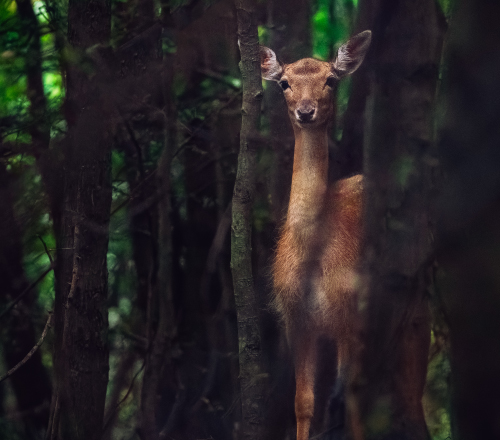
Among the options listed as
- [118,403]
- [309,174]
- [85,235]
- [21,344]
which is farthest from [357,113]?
[21,344]

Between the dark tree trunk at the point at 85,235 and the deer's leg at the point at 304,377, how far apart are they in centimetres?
83

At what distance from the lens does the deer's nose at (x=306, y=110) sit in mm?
2133

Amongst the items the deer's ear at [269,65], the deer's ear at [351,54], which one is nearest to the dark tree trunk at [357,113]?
the deer's ear at [351,54]

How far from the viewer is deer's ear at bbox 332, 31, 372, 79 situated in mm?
2078

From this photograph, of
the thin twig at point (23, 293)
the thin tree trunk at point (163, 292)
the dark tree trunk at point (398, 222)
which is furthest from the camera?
the thin twig at point (23, 293)

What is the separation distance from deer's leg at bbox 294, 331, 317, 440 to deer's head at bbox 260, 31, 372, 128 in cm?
79

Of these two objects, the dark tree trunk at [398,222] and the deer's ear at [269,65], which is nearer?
the dark tree trunk at [398,222]

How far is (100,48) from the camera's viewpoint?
2635 millimetres

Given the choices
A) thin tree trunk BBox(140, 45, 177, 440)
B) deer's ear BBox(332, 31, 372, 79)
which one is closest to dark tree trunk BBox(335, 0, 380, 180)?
deer's ear BBox(332, 31, 372, 79)

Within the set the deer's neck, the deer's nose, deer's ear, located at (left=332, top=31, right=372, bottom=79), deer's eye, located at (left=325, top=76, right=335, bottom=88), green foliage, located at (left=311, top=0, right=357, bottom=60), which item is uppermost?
green foliage, located at (left=311, top=0, right=357, bottom=60)

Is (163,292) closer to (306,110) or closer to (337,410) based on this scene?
(337,410)

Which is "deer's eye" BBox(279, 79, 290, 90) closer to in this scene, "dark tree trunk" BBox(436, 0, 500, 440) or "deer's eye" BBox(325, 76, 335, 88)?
"deer's eye" BBox(325, 76, 335, 88)

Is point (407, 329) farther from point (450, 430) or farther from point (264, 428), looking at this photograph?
point (264, 428)

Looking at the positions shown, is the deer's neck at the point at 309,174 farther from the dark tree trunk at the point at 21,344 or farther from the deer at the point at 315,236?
the dark tree trunk at the point at 21,344
